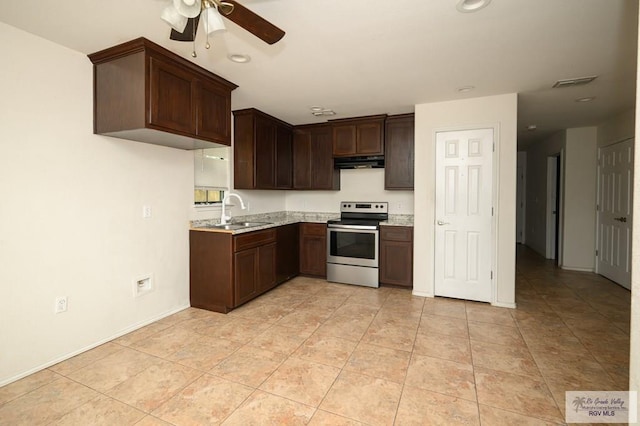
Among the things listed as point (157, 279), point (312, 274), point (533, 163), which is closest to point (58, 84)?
point (157, 279)

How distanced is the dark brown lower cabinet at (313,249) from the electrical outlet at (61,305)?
287 cm

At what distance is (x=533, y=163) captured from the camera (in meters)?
6.88

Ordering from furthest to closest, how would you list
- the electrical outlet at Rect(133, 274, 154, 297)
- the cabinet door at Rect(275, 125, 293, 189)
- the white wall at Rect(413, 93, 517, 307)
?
the cabinet door at Rect(275, 125, 293, 189), the white wall at Rect(413, 93, 517, 307), the electrical outlet at Rect(133, 274, 154, 297)

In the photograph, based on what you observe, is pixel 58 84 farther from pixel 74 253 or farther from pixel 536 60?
pixel 536 60

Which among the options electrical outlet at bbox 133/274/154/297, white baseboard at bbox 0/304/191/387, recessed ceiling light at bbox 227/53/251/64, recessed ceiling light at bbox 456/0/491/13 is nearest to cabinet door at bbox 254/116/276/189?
recessed ceiling light at bbox 227/53/251/64

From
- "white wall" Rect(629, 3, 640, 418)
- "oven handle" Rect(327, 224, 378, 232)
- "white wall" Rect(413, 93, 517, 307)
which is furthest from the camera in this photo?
"oven handle" Rect(327, 224, 378, 232)

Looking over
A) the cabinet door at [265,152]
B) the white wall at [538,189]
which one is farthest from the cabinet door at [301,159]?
the white wall at [538,189]

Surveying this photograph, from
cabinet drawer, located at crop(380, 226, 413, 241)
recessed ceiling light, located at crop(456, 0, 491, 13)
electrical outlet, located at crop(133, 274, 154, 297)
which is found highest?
recessed ceiling light, located at crop(456, 0, 491, 13)

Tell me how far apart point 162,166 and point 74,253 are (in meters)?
1.10

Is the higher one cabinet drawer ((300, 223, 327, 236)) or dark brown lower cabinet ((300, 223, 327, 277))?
cabinet drawer ((300, 223, 327, 236))

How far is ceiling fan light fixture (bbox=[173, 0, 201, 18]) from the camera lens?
4.55 feet

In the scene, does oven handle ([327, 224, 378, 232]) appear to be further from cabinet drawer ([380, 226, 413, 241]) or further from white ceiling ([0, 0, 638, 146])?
white ceiling ([0, 0, 638, 146])

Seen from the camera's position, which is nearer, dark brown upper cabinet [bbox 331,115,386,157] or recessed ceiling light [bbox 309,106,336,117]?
recessed ceiling light [bbox 309,106,336,117]

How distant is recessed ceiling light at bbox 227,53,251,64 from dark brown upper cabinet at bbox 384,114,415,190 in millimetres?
2283
